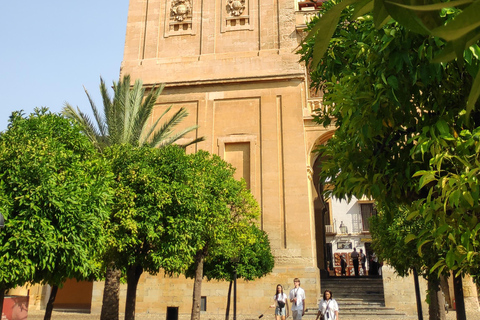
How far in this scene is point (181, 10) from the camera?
62.2 ft

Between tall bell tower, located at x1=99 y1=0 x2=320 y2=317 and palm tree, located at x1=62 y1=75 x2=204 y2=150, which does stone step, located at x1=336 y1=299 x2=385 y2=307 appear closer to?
tall bell tower, located at x1=99 y1=0 x2=320 y2=317

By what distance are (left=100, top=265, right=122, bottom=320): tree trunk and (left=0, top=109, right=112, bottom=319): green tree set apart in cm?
292

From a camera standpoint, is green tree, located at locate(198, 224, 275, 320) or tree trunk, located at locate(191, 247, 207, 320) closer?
tree trunk, located at locate(191, 247, 207, 320)

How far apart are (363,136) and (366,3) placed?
102 inches

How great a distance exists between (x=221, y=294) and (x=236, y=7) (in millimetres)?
11270

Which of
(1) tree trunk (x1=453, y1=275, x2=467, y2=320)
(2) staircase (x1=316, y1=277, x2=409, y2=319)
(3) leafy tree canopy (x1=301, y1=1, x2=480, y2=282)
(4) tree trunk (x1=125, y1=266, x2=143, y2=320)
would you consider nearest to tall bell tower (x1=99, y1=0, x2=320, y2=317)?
(2) staircase (x1=316, y1=277, x2=409, y2=319)

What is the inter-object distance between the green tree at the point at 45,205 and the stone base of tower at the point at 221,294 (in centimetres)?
790

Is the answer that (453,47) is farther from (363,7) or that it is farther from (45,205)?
(45,205)

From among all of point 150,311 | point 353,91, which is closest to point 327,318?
point 353,91

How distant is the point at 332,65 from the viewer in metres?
4.51

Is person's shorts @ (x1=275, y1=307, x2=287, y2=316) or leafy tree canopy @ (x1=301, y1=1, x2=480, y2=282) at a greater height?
leafy tree canopy @ (x1=301, y1=1, x2=480, y2=282)

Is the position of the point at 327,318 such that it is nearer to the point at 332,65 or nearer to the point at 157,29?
the point at 332,65

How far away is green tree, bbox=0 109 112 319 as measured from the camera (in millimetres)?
6852

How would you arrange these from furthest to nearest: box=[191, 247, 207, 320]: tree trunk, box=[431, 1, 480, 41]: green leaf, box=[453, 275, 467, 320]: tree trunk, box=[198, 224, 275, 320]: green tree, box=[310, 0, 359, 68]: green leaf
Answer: box=[198, 224, 275, 320]: green tree → box=[191, 247, 207, 320]: tree trunk → box=[453, 275, 467, 320]: tree trunk → box=[310, 0, 359, 68]: green leaf → box=[431, 1, 480, 41]: green leaf
